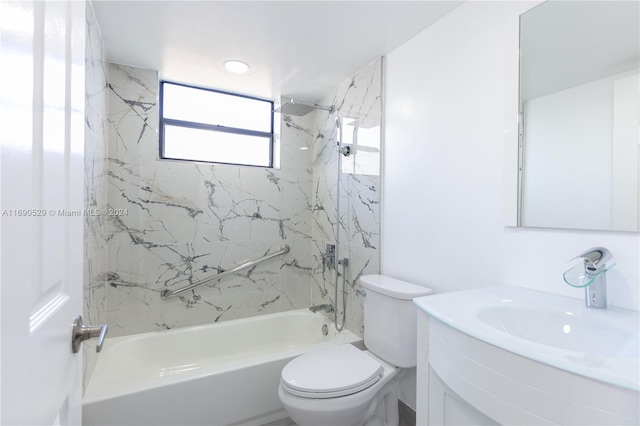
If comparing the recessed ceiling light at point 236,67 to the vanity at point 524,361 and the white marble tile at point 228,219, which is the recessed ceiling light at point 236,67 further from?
the vanity at point 524,361

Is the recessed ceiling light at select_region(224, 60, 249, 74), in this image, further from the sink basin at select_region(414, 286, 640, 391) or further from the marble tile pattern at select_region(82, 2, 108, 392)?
the sink basin at select_region(414, 286, 640, 391)

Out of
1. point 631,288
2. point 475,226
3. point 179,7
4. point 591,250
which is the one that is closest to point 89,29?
point 179,7

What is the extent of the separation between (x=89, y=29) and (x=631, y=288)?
8.18ft

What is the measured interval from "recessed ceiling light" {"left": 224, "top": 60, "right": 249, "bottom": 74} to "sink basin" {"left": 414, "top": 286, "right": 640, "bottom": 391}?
77.4 inches

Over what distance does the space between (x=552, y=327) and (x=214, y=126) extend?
8.61 feet

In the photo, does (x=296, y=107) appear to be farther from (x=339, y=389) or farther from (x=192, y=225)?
(x=339, y=389)

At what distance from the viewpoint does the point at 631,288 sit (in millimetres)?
940

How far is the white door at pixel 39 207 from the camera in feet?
1.23

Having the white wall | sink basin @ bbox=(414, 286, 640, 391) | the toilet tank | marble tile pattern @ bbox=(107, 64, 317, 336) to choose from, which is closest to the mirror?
the white wall

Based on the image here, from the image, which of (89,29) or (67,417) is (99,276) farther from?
(67,417)

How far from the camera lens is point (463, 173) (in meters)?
1.48

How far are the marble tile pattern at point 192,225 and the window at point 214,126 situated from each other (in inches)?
6.3

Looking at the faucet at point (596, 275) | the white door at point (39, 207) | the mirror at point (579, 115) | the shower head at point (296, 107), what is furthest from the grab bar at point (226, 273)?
the faucet at point (596, 275)

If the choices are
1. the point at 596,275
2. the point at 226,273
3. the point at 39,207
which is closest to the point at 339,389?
the point at 596,275
